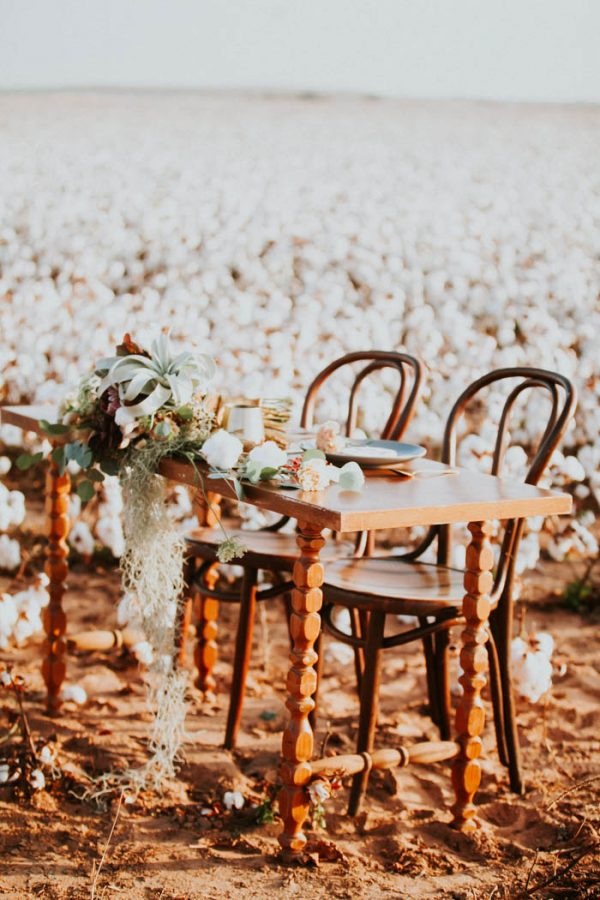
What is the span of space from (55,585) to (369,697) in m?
1.06

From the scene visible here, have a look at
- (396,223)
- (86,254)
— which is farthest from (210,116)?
(86,254)

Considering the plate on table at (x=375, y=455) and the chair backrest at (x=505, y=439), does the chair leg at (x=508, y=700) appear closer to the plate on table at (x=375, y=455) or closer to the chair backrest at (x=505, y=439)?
the chair backrest at (x=505, y=439)

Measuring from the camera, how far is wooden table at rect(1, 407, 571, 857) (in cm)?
214

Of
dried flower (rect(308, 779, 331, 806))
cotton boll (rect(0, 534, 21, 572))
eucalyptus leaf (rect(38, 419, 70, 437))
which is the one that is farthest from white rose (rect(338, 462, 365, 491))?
cotton boll (rect(0, 534, 21, 572))

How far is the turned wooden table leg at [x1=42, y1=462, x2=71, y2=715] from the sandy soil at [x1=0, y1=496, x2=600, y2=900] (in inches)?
3.9

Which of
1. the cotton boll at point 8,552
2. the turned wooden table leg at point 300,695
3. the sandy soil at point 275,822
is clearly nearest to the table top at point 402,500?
the turned wooden table leg at point 300,695

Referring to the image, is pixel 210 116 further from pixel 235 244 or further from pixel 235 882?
pixel 235 882

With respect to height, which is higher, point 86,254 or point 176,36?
point 176,36

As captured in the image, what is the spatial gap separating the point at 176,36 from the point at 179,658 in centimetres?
780

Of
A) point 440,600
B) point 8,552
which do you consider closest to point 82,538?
point 8,552

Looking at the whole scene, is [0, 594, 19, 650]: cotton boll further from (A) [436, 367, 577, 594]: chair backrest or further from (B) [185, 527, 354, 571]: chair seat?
(A) [436, 367, 577, 594]: chair backrest

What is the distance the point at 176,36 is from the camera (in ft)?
31.7

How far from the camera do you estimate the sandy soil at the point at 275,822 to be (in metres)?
2.27

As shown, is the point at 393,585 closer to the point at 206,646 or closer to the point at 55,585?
the point at 206,646
